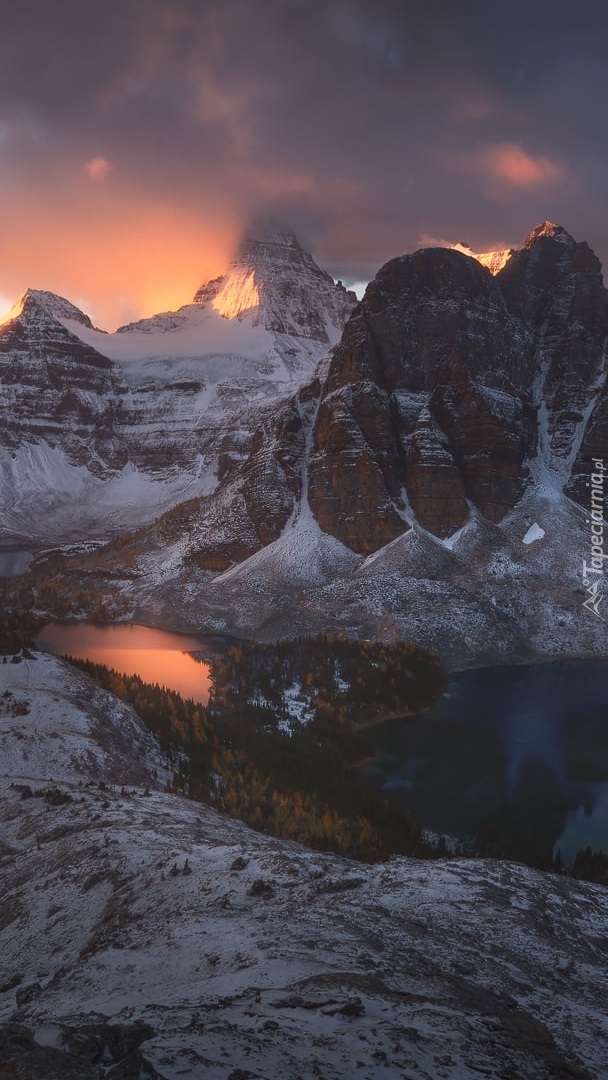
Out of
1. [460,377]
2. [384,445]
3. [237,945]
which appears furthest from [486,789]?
[460,377]

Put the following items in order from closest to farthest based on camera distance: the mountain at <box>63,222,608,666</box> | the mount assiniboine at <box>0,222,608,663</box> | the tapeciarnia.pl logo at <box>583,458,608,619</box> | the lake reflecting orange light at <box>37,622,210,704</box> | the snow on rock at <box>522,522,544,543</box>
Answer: the lake reflecting orange light at <box>37,622,210,704</box> → the mountain at <box>63,222,608,666</box> → the mount assiniboine at <box>0,222,608,663</box> → the tapeciarnia.pl logo at <box>583,458,608,619</box> → the snow on rock at <box>522,522,544,543</box>

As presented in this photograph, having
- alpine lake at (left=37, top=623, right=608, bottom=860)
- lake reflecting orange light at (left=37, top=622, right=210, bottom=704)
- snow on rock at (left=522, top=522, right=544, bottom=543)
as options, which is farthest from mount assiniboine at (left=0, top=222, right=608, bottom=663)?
alpine lake at (left=37, top=623, right=608, bottom=860)

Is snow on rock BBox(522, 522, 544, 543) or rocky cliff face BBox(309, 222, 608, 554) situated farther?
rocky cliff face BBox(309, 222, 608, 554)

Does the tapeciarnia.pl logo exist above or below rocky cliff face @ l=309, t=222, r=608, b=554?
below

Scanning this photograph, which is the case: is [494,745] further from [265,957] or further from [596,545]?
[596,545]

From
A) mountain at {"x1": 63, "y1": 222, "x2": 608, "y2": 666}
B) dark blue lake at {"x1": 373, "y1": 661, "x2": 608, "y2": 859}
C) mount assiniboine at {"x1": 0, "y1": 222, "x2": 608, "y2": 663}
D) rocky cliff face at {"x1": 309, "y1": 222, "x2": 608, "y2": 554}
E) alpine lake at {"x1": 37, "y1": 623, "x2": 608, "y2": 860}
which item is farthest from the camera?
rocky cliff face at {"x1": 309, "y1": 222, "x2": 608, "y2": 554}

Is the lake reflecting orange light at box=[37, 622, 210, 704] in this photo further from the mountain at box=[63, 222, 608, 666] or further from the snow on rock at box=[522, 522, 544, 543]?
the snow on rock at box=[522, 522, 544, 543]

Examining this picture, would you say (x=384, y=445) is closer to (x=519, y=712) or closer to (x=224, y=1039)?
(x=519, y=712)

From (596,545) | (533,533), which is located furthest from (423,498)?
(596,545)

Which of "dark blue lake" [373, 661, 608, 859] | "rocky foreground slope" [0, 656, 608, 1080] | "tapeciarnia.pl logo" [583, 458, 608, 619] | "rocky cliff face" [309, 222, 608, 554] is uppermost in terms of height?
"rocky cliff face" [309, 222, 608, 554]
